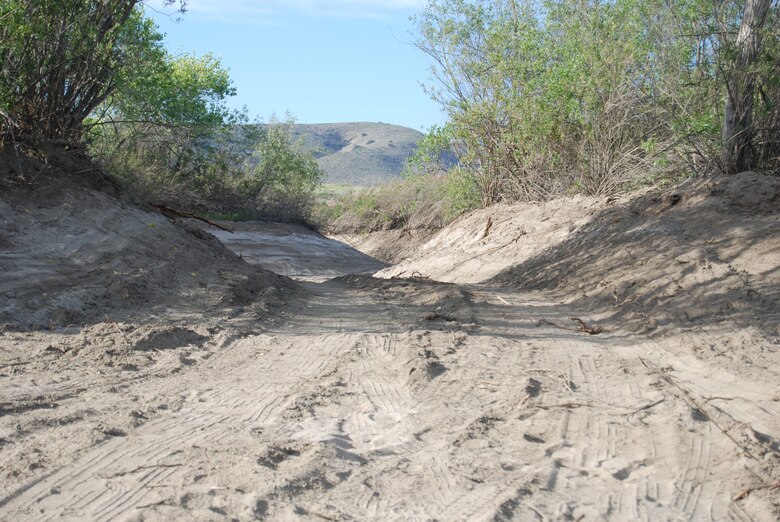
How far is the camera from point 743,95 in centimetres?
1175

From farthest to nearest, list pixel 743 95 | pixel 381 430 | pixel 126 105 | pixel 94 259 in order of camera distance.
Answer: pixel 126 105
pixel 743 95
pixel 94 259
pixel 381 430

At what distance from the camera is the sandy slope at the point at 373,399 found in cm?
356

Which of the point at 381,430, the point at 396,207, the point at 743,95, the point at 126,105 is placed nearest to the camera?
the point at 381,430

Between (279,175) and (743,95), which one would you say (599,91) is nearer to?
(743,95)

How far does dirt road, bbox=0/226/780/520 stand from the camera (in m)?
3.48

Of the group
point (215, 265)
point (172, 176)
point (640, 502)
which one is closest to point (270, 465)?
point (640, 502)

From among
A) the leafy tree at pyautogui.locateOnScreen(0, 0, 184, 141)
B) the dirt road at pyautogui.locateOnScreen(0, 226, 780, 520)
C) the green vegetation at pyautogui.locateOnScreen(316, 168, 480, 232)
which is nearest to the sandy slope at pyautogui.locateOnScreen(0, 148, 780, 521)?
the dirt road at pyautogui.locateOnScreen(0, 226, 780, 520)

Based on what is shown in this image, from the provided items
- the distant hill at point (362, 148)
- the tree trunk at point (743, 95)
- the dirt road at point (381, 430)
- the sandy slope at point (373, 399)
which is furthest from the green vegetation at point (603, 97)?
Result: the distant hill at point (362, 148)

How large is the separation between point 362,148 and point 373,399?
110 metres

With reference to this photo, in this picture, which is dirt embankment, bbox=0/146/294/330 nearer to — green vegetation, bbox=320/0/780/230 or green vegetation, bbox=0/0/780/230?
green vegetation, bbox=0/0/780/230

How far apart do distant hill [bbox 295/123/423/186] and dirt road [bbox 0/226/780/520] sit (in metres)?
88.4

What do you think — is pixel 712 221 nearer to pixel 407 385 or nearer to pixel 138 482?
pixel 407 385

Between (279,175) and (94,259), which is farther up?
(279,175)

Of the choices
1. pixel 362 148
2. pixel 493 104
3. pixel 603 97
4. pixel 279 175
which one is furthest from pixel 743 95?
pixel 362 148
